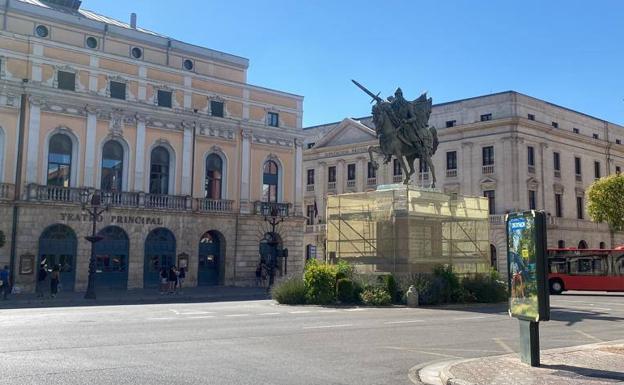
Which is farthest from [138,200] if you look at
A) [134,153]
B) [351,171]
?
[351,171]

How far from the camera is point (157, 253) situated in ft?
123

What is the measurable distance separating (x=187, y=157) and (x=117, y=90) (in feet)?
19.3

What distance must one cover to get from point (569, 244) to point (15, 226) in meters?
45.2

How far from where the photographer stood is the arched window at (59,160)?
34562 mm

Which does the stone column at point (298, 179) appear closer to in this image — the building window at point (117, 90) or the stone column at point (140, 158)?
the stone column at point (140, 158)

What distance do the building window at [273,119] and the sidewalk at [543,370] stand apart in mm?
34710

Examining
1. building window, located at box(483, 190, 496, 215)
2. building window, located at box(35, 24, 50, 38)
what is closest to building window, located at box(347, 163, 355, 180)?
building window, located at box(483, 190, 496, 215)

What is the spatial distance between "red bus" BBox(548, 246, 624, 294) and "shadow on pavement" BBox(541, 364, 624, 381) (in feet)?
100.0

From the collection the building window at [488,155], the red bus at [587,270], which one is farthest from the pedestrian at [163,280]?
the building window at [488,155]

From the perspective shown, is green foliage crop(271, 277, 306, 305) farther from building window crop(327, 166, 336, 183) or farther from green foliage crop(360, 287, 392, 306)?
building window crop(327, 166, 336, 183)

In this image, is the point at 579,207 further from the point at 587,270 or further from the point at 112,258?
the point at 112,258

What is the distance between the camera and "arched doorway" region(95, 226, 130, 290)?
35.1 m

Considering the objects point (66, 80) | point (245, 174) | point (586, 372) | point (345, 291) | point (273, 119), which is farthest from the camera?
point (273, 119)

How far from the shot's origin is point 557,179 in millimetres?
57281
